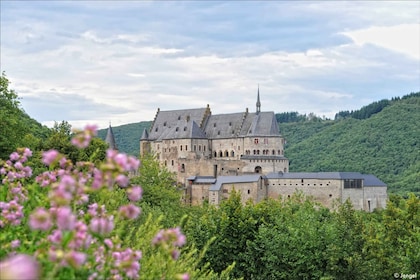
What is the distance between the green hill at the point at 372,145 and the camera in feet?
346

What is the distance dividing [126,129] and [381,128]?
85922 mm

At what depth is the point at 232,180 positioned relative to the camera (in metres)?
72.4

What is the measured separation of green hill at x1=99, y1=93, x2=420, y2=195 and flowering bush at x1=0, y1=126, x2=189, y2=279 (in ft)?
285

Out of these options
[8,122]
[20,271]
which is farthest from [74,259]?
[8,122]

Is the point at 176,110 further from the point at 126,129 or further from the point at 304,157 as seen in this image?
the point at 126,129

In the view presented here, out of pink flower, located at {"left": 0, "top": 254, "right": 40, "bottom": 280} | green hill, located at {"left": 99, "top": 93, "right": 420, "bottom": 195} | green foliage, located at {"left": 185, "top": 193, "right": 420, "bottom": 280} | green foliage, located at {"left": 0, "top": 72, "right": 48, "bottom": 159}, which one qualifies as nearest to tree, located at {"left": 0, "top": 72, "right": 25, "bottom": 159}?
green foliage, located at {"left": 0, "top": 72, "right": 48, "bottom": 159}

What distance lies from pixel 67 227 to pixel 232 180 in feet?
222

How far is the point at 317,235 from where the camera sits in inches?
1116

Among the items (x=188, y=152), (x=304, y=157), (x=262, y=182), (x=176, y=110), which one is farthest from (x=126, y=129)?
(x=262, y=182)

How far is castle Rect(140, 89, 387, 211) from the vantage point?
69062mm

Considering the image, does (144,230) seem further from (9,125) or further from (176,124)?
(176,124)

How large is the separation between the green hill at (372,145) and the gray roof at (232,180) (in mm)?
29461

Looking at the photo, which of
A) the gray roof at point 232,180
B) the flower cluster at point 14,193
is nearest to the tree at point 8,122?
the flower cluster at point 14,193

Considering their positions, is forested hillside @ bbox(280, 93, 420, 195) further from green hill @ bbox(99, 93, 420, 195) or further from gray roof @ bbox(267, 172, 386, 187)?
gray roof @ bbox(267, 172, 386, 187)
